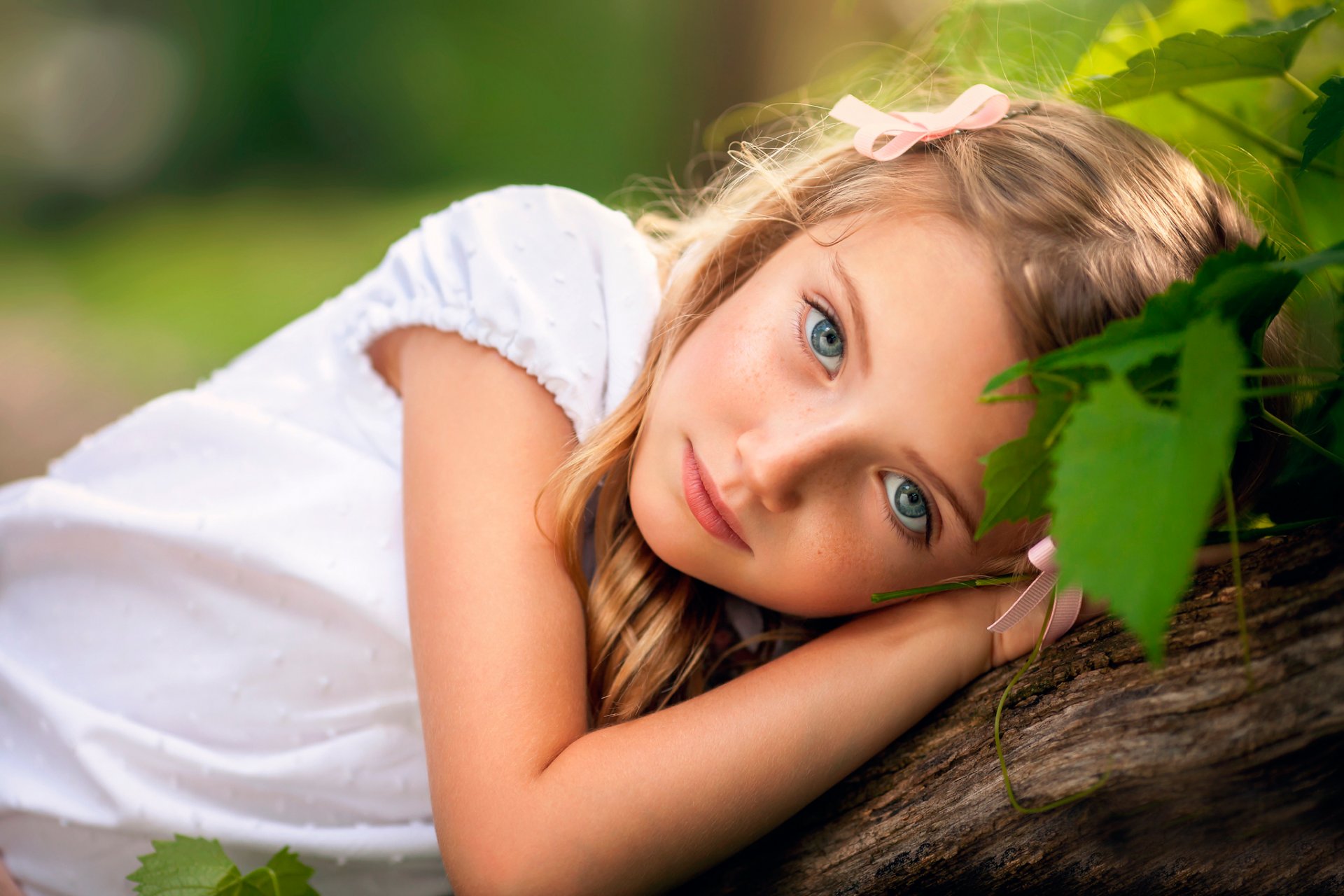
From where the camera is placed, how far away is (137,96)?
469 cm

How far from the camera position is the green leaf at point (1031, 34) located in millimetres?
1293

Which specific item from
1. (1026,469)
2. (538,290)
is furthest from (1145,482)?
(538,290)

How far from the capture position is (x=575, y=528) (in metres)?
0.92

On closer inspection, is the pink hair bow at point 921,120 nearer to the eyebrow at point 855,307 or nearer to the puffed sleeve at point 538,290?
the eyebrow at point 855,307

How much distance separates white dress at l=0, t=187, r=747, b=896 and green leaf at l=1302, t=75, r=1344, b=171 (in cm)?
64

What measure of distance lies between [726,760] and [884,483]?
10.9 inches

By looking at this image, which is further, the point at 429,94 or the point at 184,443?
the point at 429,94

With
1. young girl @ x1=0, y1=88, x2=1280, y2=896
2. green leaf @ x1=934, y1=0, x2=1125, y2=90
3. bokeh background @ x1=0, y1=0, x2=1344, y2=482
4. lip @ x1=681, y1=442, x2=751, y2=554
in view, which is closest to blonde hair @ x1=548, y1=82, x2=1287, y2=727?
young girl @ x1=0, y1=88, x2=1280, y2=896

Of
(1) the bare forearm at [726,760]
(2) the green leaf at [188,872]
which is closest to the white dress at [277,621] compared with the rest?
(2) the green leaf at [188,872]

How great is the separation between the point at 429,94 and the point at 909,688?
522 centimetres

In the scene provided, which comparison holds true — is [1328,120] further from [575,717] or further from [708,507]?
[575,717]

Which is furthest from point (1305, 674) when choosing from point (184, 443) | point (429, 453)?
point (184, 443)

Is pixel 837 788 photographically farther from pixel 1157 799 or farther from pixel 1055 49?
pixel 1055 49

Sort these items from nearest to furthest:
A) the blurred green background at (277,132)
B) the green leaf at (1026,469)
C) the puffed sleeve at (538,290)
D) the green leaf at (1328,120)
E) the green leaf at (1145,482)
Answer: the green leaf at (1145,482)
the green leaf at (1026,469)
the green leaf at (1328,120)
the puffed sleeve at (538,290)
the blurred green background at (277,132)
